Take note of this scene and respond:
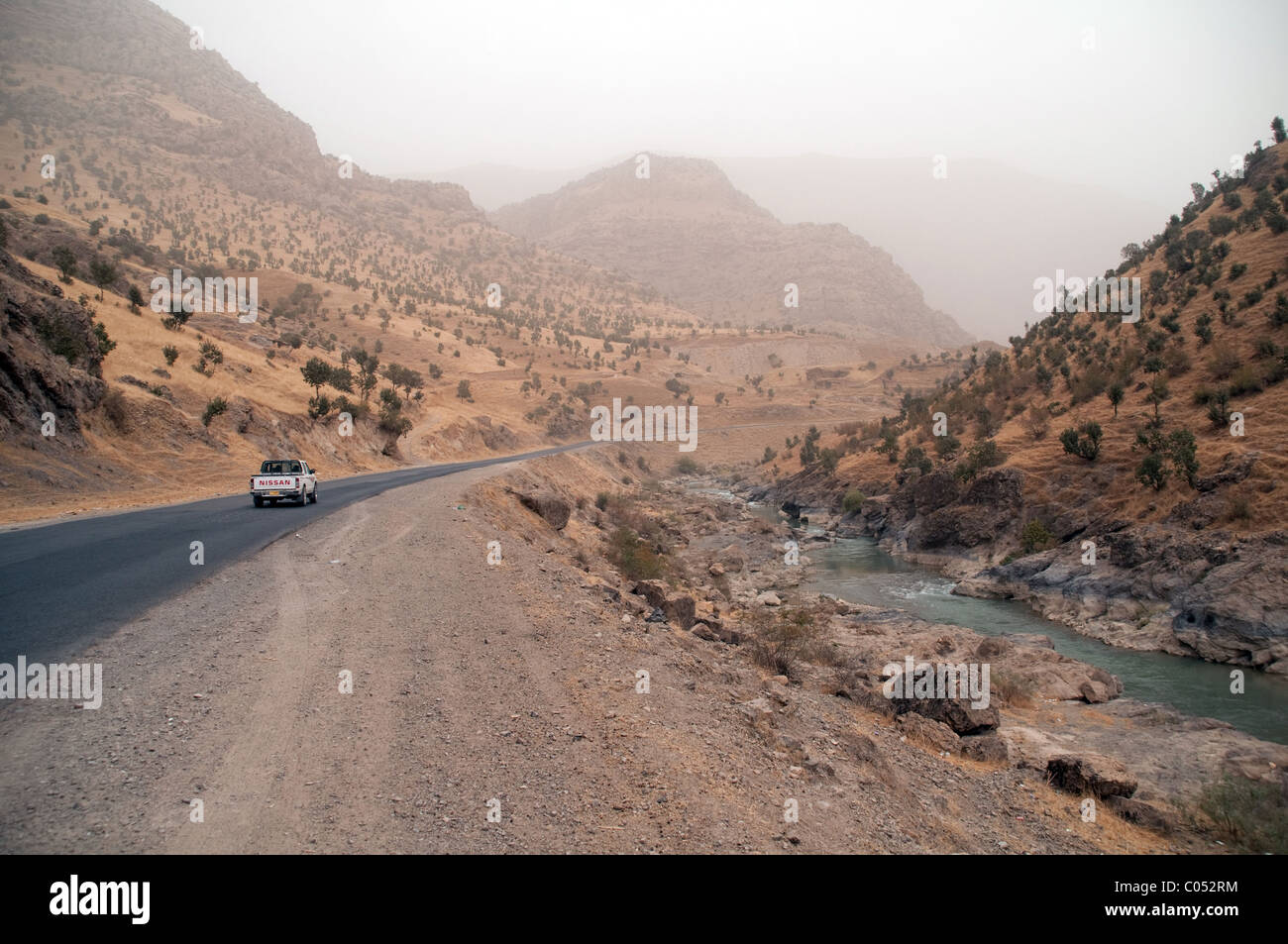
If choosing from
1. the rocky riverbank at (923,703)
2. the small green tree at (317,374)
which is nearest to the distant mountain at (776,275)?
the small green tree at (317,374)

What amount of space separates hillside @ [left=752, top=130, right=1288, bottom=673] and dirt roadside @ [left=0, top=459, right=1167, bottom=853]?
1441cm

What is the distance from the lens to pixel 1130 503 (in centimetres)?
2423

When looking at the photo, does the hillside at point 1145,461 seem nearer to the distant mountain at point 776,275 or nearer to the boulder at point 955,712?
the boulder at point 955,712

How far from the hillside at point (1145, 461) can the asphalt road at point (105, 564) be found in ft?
75.1

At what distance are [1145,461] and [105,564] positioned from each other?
29579 mm

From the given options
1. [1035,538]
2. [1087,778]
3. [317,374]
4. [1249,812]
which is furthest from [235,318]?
[1249,812]

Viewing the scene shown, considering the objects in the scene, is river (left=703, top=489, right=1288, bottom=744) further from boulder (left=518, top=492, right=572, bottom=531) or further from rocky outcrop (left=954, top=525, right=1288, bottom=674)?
boulder (left=518, top=492, right=572, bottom=531)

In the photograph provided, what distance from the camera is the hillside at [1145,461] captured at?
1945cm

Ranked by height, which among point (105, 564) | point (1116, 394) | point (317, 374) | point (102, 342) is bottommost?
point (105, 564)

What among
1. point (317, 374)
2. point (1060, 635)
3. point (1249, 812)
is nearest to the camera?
point (1249, 812)

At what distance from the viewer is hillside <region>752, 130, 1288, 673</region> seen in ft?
63.8

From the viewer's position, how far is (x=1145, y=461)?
23906 millimetres

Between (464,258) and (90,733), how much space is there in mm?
129714

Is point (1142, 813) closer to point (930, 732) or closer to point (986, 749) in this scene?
point (986, 749)
